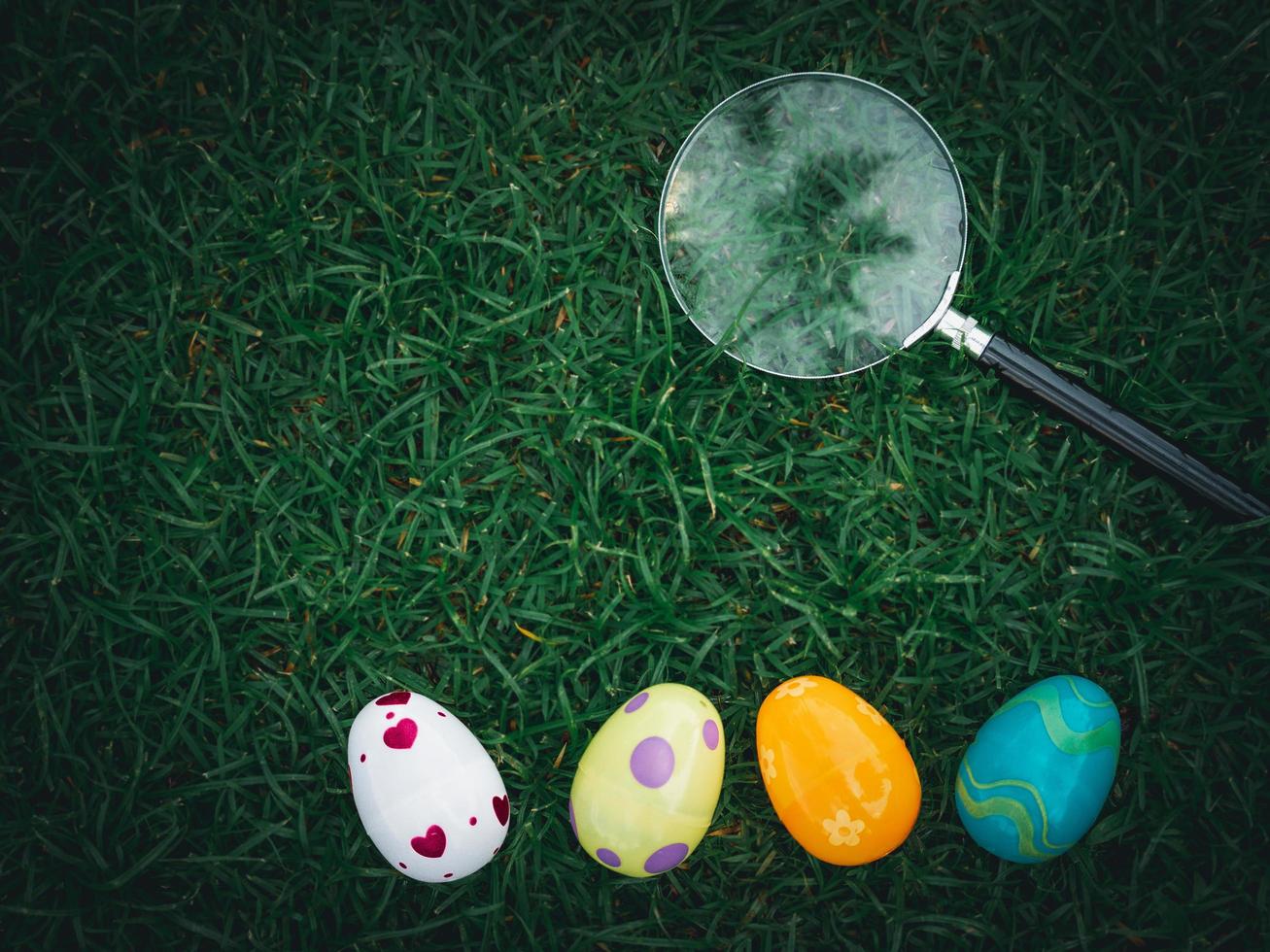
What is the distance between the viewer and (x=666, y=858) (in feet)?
5.18

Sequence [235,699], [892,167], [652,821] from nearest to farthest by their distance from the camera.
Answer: [652,821]
[892,167]
[235,699]

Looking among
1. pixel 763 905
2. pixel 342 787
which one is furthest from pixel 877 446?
pixel 342 787

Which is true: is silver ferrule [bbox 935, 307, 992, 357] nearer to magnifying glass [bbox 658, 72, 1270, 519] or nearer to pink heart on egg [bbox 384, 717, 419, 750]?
magnifying glass [bbox 658, 72, 1270, 519]

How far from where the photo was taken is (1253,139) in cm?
185

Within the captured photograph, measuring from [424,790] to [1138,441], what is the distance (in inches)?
60.5

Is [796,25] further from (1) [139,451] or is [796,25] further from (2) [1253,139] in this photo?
(1) [139,451]

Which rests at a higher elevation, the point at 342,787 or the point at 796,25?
the point at 796,25

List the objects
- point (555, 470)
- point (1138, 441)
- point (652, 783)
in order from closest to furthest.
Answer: point (652, 783) < point (1138, 441) < point (555, 470)

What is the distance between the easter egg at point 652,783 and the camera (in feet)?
5.00

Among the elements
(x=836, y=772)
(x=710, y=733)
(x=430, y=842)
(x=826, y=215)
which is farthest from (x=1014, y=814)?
(x=826, y=215)

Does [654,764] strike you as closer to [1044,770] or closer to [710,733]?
[710,733]

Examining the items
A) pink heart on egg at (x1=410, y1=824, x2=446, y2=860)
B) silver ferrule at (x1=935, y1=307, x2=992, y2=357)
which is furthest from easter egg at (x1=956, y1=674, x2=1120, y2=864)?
pink heart on egg at (x1=410, y1=824, x2=446, y2=860)

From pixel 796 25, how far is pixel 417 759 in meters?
1.73

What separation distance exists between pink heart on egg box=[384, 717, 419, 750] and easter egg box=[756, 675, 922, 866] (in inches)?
Answer: 26.3
